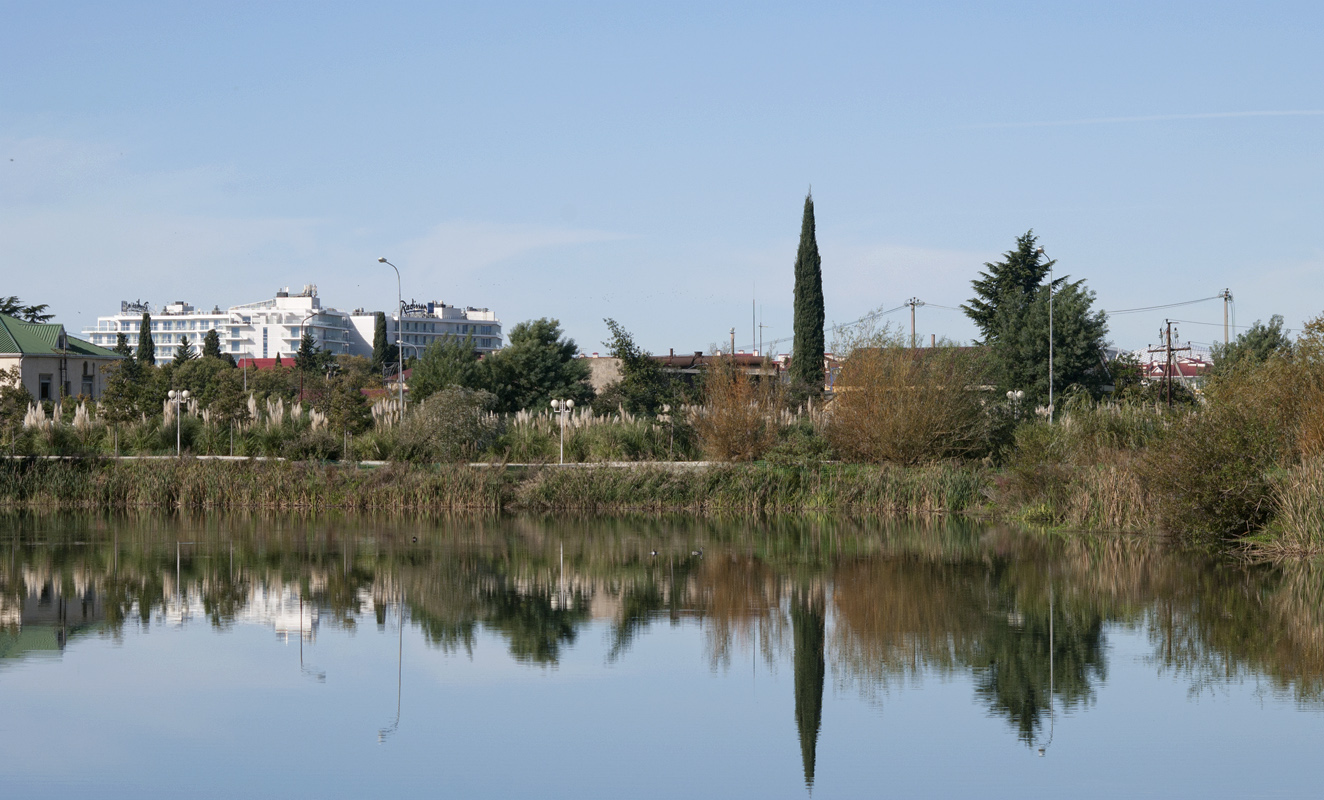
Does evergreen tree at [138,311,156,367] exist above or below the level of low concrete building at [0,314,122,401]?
above

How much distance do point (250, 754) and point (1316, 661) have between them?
Answer: 31.9ft

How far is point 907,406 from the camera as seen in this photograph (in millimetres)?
32594

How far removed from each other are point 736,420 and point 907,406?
441cm

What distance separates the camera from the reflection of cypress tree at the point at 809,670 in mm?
9797

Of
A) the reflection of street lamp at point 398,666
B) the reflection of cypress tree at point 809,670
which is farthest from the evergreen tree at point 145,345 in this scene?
the reflection of cypress tree at point 809,670

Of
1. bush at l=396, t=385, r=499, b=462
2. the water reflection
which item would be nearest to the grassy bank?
bush at l=396, t=385, r=499, b=462

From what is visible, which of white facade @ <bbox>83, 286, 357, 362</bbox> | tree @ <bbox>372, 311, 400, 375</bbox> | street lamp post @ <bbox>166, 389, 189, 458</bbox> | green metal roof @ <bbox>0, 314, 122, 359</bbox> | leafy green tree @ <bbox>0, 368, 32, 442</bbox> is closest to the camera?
street lamp post @ <bbox>166, 389, 189, 458</bbox>

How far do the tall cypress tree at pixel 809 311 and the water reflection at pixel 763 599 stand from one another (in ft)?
77.8

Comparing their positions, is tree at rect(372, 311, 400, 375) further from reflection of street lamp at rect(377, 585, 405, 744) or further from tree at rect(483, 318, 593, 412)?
reflection of street lamp at rect(377, 585, 405, 744)

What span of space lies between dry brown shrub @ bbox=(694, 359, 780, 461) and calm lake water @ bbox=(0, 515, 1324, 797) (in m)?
12.6

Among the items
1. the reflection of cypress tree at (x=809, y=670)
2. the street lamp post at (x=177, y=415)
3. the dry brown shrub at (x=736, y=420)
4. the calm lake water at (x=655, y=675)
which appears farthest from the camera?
the street lamp post at (x=177, y=415)

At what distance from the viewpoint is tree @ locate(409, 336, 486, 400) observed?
151ft

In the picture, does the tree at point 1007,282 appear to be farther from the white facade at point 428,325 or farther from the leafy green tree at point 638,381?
the white facade at point 428,325

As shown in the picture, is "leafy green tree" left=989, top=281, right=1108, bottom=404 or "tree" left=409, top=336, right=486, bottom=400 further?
"leafy green tree" left=989, top=281, right=1108, bottom=404
